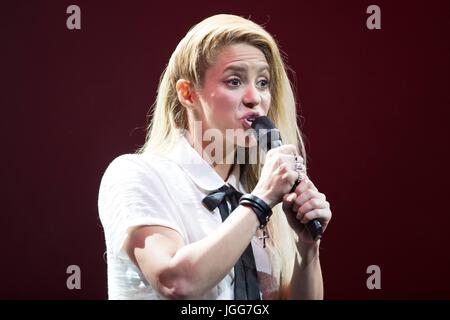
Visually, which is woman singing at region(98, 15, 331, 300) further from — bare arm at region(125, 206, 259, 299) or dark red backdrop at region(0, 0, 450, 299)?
dark red backdrop at region(0, 0, 450, 299)

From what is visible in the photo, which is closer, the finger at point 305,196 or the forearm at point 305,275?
the finger at point 305,196

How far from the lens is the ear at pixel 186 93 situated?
1.32 meters

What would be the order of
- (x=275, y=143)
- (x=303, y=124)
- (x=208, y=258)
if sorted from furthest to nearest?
1. (x=303, y=124)
2. (x=275, y=143)
3. (x=208, y=258)

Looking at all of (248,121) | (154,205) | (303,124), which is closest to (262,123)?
(248,121)

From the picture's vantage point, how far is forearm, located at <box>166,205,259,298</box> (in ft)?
3.50

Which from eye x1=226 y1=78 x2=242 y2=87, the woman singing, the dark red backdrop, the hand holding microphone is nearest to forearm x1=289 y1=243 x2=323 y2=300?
the woman singing

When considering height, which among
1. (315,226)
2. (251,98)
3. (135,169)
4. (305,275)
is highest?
(251,98)

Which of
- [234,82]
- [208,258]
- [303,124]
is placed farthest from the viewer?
[303,124]

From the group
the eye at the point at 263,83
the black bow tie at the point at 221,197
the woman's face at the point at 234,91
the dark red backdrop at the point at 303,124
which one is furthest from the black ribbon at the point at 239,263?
the dark red backdrop at the point at 303,124

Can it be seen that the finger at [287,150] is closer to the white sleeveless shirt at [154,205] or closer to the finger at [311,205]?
the finger at [311,205]

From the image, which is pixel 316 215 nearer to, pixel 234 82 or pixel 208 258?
pixel 208 258

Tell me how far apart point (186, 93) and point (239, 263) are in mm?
356

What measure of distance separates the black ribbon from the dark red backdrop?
670 millimetres

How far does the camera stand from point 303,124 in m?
2.02
